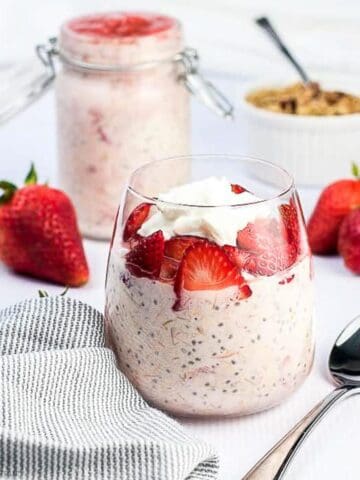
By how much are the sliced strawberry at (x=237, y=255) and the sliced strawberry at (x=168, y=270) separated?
0.15ft

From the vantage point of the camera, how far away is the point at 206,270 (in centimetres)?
89

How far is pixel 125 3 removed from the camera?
248cm

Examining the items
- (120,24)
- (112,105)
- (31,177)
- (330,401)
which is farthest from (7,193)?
(330,401)

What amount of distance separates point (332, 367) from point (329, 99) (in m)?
0.68

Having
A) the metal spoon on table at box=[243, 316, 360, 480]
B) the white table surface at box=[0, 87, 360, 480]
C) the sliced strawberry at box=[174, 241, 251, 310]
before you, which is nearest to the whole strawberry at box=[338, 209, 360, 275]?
the white table surface at box=[0, 87, 360, 480]

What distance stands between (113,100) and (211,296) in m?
0.55

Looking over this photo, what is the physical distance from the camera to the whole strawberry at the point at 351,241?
1.30 metres

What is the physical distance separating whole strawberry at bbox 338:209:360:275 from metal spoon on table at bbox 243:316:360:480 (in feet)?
0.66

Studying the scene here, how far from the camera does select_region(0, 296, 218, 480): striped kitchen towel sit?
84cm

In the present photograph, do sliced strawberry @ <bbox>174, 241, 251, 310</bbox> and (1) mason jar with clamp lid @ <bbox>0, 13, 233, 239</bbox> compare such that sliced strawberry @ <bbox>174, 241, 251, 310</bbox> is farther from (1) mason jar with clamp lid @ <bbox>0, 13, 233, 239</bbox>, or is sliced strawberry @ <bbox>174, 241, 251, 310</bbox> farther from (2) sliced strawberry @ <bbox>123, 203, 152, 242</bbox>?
(1) mason jar with clamp lid @ <bbox>0, 13, 233, 239</bbox>

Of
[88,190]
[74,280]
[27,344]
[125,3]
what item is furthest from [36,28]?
[27,344]

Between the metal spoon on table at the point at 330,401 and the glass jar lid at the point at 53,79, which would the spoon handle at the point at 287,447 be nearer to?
the metal spoon on table at the point at 330,401

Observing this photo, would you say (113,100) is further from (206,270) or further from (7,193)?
(206,270)

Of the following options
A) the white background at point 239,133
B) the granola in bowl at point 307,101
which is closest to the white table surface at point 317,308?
the white background at point 239,133
